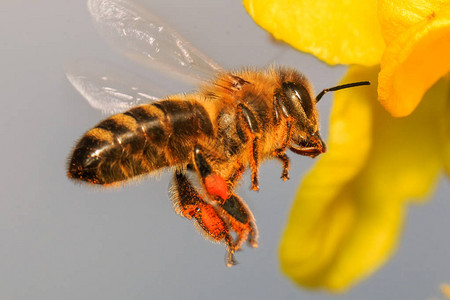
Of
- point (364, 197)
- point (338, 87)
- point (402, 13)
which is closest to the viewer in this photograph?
point (402, 13)

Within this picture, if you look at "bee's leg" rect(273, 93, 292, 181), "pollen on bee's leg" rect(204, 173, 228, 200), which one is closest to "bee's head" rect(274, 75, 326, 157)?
"bee's leg" rect(273, 93, 292, 181)

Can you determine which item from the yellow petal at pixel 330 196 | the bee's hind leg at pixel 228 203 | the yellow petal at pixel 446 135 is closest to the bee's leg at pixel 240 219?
the bee's hind leg at pixel 228 203

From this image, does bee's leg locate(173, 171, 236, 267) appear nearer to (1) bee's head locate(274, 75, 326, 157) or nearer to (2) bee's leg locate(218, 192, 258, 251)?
(2) bee's leg locate(218, 192, 258, 251)

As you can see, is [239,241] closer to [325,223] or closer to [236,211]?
[236,211]

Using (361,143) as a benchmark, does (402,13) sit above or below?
above

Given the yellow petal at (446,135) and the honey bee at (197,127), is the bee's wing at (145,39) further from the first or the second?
the yellow petal at (446,135)

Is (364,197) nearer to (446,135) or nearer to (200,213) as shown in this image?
(446,135)

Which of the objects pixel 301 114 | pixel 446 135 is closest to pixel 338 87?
pixel 301 114
